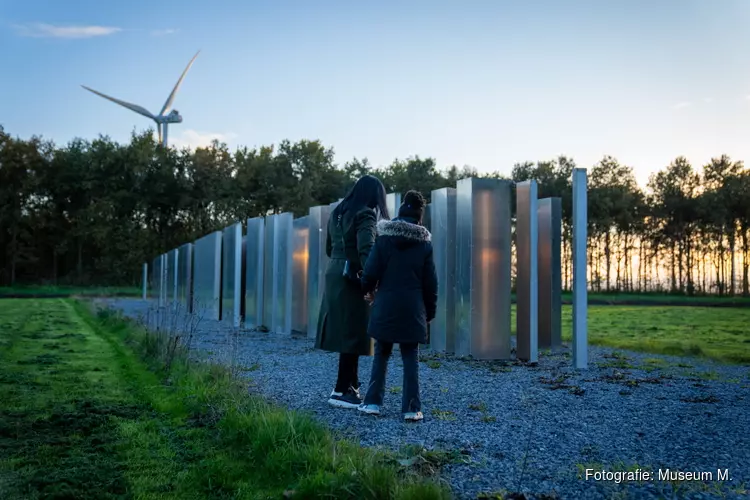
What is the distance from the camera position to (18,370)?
9.48 metres

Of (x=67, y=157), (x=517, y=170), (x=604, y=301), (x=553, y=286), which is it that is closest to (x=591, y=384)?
(x=553, y=286)

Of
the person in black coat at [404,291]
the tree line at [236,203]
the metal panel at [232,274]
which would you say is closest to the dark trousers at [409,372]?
the person in black coat at [404,291]

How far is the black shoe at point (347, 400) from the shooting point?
21.5 ft

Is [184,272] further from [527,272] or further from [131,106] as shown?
[131,106]

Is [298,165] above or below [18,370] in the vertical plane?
above

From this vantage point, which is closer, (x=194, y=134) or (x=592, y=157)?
(x=592, y=157)

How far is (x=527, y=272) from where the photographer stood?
34.3 ft

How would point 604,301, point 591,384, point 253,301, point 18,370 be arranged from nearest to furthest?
point 591,384
point 18,370
point 253,301
point 604,301

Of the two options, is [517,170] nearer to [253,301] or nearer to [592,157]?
[592,157]

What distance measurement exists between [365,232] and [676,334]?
1214cm

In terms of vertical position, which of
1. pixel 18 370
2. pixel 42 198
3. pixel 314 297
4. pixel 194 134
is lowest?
pixel 18 370

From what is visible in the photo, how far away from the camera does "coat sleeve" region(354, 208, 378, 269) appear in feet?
20.7

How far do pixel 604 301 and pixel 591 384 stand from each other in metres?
29.1

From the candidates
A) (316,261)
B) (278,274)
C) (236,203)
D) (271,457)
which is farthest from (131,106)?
(271,457)
